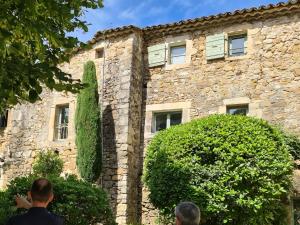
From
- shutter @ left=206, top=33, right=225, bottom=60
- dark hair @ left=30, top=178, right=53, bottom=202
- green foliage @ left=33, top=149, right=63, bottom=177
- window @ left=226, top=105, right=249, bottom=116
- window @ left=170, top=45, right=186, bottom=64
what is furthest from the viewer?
green foliage @ left=33, top=149, right=63, bottom=177

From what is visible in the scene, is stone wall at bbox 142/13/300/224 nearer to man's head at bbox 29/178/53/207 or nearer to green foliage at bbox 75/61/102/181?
green foliage at bbox 75/61/102/181

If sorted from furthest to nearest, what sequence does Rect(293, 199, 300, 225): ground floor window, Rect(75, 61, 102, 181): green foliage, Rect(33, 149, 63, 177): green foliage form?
Rect(33, 149, 63, 177): green foliage < Rect(75, 61, 102, 181): green foliage < Rect(293, 199, 300, 225): ground floor window

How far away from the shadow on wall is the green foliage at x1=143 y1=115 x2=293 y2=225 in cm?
251

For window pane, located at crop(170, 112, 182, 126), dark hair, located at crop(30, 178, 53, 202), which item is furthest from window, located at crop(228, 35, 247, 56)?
dark hair, located at crop(30, 178, 53, 202)

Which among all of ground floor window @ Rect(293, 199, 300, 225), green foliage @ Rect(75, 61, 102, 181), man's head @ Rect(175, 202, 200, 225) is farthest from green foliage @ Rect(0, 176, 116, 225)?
ground floor window @ Rect(293, 199, 300, 225)

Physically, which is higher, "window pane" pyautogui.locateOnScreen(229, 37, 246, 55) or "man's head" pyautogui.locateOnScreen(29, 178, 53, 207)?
"window pane" pyautogui.locateOnScreen(229, 37, 246, 55)

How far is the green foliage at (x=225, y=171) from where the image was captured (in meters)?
10.0

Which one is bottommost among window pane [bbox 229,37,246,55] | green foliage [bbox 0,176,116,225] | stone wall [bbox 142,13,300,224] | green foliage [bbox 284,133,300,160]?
green foliage [bbox 0,176,116,225]

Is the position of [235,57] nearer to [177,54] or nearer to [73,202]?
[177,54]

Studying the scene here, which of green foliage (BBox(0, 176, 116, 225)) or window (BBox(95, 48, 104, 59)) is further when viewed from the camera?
window (BBox(95, 48, 104, 59))

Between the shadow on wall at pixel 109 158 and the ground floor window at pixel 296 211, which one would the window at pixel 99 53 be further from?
the ground floor window at pixel 296 211

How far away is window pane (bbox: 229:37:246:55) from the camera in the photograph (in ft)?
45.1

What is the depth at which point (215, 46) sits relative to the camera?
1382 cm

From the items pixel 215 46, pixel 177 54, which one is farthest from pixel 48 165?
pixel 215 46
